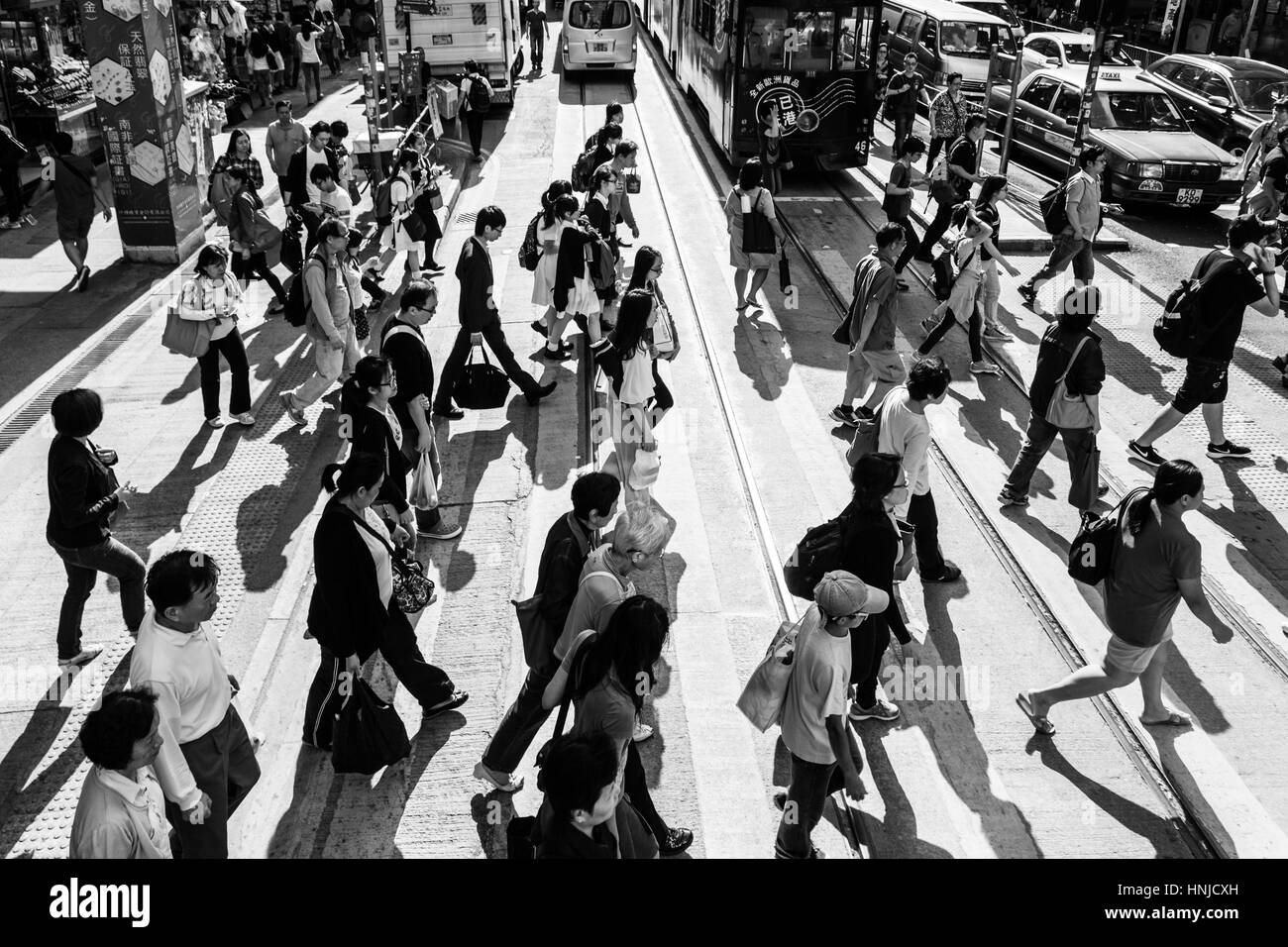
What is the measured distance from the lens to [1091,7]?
3794 centimetres

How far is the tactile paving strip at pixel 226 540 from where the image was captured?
5480 mm

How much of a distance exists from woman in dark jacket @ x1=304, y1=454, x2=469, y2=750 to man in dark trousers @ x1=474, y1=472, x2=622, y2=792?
79 cm

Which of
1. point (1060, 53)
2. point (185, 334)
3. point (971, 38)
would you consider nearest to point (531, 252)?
point (185, 334)

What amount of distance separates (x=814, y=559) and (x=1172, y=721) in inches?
94.6

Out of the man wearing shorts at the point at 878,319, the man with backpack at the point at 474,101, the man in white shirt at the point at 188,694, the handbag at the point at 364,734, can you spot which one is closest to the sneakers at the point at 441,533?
the handbag at the point at 364,734

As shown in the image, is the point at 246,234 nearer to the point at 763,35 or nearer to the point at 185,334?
the point at 185,334

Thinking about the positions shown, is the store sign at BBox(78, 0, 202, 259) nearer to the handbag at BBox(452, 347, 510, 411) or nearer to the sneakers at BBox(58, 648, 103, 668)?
the handbag at BBox(452, 347, 510, 411)

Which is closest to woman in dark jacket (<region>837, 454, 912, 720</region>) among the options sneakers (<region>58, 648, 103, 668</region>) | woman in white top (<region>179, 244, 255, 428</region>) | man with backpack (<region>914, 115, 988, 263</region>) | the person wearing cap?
the person wearing cap

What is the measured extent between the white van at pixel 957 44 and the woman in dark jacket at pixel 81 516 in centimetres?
Answer: 1945

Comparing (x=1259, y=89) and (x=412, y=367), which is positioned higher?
(x=412, y=367)

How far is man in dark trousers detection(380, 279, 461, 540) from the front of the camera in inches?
286

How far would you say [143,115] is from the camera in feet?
44.3

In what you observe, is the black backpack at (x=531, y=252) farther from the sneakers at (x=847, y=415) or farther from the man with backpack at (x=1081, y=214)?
the man with backpack at (x=1081, y=214)
